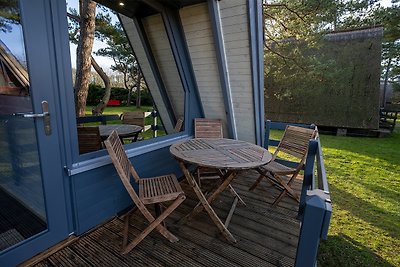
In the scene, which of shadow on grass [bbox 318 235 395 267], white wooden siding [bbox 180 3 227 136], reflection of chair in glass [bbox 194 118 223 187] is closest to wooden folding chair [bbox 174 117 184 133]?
reflection of chair in glass [bbox 194 118 223 187]

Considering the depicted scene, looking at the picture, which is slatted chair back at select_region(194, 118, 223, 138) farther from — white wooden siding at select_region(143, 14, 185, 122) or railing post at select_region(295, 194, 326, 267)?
Answer: railing post at select_region(295, 194, 326, 267)

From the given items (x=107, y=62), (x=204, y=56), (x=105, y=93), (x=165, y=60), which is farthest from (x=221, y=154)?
(x=105, y=93)

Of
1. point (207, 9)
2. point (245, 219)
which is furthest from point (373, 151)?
point (207, 9)

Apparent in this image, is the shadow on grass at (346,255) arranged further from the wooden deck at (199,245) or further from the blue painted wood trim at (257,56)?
the blue painted wood trim at (257,56)

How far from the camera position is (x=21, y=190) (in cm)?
185

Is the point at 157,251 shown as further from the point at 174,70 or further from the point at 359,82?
the point at 359,82

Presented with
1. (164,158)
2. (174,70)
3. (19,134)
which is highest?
(174,70)

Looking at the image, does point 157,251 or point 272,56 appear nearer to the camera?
point 157,251

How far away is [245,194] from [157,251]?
1547 mm

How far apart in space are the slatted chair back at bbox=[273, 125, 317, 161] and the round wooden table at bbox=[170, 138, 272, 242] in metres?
0.75

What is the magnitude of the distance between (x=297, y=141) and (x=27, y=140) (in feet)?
9.93

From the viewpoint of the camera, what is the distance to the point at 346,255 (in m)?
2.11

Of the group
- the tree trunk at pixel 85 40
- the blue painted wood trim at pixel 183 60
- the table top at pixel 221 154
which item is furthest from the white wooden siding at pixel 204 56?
the tree trunk at pixel 85 40

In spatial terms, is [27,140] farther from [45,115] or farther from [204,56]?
[204,56]
